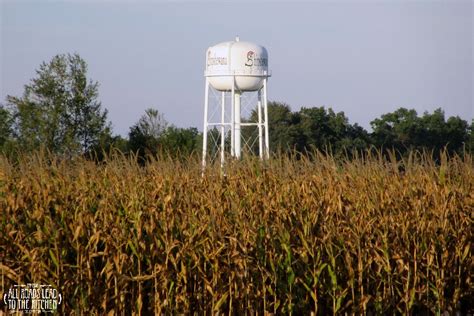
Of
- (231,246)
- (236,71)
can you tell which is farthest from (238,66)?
(231,246)

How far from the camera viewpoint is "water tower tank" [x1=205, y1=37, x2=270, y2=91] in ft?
130

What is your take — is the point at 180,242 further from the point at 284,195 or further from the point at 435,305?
the point at 435,305

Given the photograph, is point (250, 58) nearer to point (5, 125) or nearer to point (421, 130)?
point (5, 125)

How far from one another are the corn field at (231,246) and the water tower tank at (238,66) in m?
28.4

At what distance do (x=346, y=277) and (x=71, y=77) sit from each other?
3175cm

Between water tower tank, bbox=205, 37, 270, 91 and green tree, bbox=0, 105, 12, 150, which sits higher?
water tower tank, bbox=205, 37, 270, 91

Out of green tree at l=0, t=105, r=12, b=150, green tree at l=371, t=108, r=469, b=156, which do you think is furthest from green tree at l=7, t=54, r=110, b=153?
green tree at l=371, t=108, r=469, b=156

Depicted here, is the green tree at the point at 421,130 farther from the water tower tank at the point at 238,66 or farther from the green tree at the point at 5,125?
the green tree at the point at 5,125

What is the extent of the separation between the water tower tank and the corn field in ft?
93.1

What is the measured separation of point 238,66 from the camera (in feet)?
130

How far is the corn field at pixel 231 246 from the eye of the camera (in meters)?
9.55

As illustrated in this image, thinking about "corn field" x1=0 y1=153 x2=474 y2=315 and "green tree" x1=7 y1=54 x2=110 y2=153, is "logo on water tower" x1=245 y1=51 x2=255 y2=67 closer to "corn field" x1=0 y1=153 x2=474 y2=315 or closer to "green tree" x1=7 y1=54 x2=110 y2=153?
"green tree" x1=7 y1=54 x2=110 y2=153

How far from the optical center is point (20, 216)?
32.5 feet

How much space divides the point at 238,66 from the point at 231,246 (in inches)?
1189
